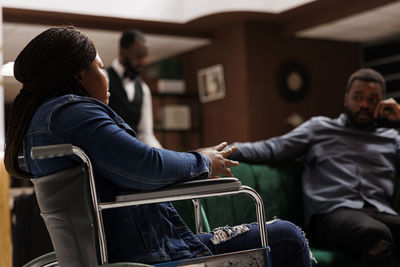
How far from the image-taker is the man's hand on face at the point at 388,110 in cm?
285

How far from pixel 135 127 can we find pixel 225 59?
4559 mm

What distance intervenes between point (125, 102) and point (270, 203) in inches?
49.0

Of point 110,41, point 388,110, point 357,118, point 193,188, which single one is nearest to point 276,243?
point 193,188

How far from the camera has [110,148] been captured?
1.33 metres

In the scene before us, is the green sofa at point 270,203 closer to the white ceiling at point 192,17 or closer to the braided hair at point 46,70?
the braided hair at point 46,70

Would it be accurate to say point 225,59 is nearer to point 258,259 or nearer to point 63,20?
point 63,20

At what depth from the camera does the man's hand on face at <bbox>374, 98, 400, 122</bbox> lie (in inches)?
112

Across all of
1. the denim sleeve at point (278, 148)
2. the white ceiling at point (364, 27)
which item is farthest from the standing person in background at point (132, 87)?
the white ceiling at point (364, 27)

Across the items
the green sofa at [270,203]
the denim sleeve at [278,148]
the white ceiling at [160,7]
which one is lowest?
the green sofa at [270,203]

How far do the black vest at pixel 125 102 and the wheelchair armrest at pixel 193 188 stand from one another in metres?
2.06

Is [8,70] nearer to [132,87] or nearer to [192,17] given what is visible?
[132,87]

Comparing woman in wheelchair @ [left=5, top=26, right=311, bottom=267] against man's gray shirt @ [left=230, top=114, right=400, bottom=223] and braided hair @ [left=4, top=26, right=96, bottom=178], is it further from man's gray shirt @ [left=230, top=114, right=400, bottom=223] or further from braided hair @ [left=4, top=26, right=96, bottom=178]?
man's gray shirt @ [left=230, top=114, right=400, bottom=223]

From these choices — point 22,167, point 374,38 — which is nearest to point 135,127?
point 22,167

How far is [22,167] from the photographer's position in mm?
1558
